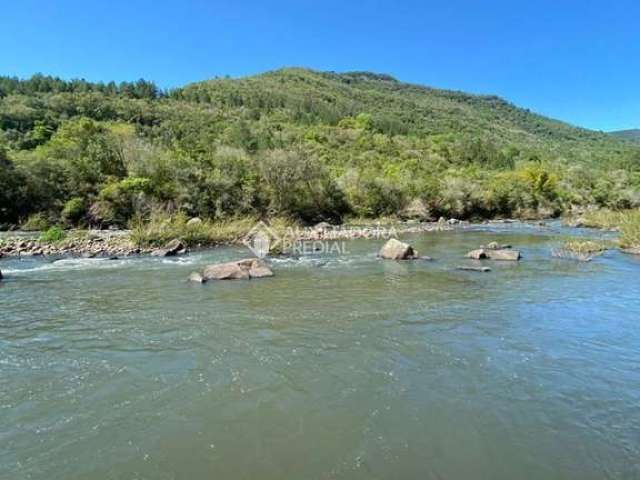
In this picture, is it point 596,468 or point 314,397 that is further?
point 314,397

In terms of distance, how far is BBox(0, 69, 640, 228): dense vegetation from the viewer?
36.0 meters

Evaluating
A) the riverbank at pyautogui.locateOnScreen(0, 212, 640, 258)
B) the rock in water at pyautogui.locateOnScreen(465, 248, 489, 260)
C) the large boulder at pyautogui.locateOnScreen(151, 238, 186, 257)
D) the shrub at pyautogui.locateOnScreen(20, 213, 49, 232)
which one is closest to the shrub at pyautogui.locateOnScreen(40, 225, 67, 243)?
the riverbank at pyautogui.locateOnScreen(0, 212, 640, 258)

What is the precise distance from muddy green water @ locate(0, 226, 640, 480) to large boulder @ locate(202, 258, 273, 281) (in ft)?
5.82

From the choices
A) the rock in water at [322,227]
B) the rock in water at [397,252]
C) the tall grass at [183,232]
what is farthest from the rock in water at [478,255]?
the rock in water at [322,227]

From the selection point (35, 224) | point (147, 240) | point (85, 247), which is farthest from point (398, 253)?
point (35, 224)

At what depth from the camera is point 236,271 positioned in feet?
54.9

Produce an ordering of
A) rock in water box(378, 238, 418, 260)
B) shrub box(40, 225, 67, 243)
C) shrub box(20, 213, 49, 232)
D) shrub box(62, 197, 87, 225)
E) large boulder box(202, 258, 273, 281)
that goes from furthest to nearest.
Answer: shrub box(62, 197, 87, 225)
shrub box(20, 213, 49, 232)
shrub box(40, 225, 67, 243)
rock in water box(378, 238, 418, 260)
large boulder box(202, 258, 273, 281)

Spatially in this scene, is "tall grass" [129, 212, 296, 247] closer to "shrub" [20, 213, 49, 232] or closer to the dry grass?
"shrub" [20, 213, 49, 232]

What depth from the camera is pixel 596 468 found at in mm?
5172

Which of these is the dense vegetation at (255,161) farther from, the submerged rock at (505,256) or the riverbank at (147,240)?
the submerged rock at (505,256)

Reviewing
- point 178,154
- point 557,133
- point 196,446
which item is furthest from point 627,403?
point 557,133

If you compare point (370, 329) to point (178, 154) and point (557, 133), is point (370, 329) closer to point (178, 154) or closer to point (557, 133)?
point (178, 154)

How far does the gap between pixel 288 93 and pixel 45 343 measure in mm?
148417

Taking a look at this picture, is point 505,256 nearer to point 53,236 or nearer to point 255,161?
point 53,236
